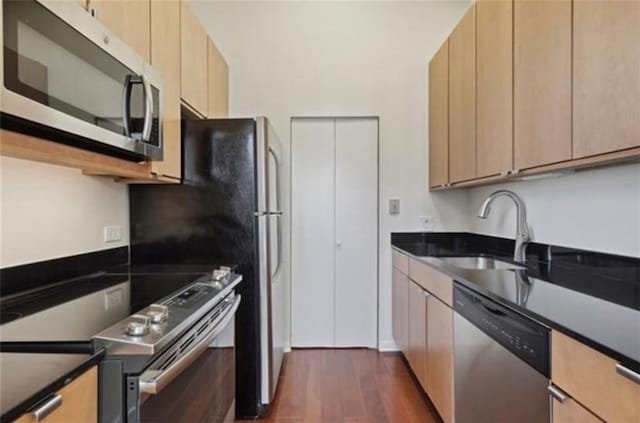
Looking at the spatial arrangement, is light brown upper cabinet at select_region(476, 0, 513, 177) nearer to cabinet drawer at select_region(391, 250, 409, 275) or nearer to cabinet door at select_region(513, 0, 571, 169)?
cabinet door at select_region(513, 0, 571, 169)

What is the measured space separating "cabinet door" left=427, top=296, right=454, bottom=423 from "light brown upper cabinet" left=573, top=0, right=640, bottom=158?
3.25 ft

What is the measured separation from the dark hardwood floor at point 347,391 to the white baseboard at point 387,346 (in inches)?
2.5

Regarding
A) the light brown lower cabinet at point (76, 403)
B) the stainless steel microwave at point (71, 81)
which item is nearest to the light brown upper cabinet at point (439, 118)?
the stainless steel microwave at point (71, 81)

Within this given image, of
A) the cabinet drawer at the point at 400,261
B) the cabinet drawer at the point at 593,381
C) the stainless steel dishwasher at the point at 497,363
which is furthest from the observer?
the cabinet drawer at the point at 400,261

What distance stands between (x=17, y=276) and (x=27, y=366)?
0.84 meters

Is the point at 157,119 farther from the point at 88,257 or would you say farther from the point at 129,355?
the point at 129,355

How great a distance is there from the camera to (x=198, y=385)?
1.30 metres

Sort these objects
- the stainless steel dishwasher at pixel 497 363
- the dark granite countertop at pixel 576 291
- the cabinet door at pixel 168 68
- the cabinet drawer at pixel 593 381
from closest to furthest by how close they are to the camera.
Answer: the cabinet drawer at pixel 593 381, the dark granite countertop at pixel 576 291, the stainless steel dishwasher at pixel 497 363, the cabinet door at pixel 168 68

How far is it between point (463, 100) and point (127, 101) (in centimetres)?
202

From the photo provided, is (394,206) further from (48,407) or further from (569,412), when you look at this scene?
(48,407)

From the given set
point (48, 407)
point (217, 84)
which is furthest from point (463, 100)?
point (48, 407)

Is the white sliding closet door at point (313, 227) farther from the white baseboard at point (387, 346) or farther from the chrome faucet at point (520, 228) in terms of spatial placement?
the chrome faucet at point (520, 228)

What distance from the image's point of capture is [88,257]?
180 cm

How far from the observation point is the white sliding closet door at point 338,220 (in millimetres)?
3299
